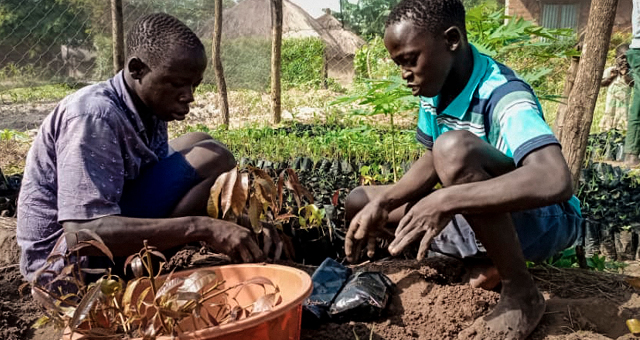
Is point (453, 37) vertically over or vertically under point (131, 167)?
over

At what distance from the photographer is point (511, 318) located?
71.1 inches

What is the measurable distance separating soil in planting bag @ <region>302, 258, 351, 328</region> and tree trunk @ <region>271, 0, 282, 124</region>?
531 centimetres

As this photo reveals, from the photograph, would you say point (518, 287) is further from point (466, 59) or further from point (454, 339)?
point (466, 59)

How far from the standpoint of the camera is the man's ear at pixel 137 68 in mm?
1930

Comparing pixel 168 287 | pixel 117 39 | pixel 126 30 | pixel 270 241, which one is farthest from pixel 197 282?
pixel 126 30

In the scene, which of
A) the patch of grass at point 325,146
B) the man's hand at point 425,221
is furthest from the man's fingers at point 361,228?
the patch of grass at point 325,146

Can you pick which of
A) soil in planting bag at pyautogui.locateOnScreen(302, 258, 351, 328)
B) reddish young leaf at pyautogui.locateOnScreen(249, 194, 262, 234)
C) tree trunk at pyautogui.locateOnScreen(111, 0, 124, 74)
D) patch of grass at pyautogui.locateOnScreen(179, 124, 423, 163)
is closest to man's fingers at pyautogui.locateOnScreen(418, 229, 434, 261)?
soil in planting bag at pyautogui.locateOnScreen(302, 258, 351, 328)

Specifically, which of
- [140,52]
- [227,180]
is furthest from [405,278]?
[140,52]

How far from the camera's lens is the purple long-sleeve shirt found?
1.70 m

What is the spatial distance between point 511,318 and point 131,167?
1.33 meters

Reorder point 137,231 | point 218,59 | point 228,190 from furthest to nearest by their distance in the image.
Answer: point 218,59
point 228,190
point 137,231

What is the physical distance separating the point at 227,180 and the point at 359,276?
0.58 m

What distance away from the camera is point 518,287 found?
6.08 ft

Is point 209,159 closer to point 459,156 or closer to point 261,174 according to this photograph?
point 261,174
